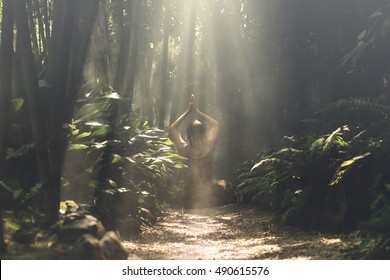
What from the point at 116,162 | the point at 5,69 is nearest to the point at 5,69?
the point at 5,69

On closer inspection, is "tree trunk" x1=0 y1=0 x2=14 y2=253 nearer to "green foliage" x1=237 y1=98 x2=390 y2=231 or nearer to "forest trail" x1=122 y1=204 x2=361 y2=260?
"forest trail" x1=122 y1=204 x2=361 y2=260

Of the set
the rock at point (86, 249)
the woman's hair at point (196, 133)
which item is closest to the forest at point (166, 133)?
the rock at point (86, 249)

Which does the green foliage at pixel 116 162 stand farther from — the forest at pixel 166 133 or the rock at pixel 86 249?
the rock at pixel 86 249

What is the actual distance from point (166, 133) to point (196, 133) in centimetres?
54

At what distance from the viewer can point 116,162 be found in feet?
20.8

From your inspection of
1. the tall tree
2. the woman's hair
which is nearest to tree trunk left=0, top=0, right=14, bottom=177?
the tall tree

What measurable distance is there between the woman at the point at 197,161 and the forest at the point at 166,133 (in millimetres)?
234

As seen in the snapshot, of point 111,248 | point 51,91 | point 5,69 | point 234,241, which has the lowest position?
point 234,241

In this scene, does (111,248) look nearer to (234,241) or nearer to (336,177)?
(234,241)

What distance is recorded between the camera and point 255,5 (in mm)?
12734

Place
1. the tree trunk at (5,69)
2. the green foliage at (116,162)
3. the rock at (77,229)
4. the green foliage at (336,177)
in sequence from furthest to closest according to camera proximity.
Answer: the green foliage at (116,162), the green foliage at (336,177), the tree trunk at (5,69), the rock at (77,229)

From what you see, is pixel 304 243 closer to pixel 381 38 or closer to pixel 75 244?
pixel 75 244

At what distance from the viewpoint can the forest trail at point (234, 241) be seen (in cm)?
445
